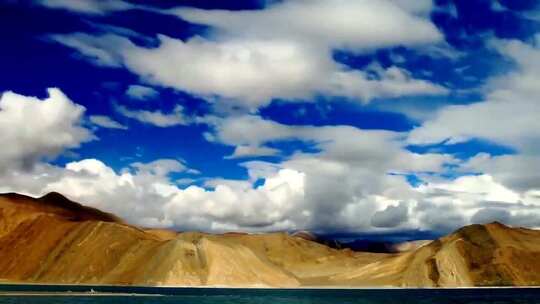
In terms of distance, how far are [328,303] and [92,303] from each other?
58685 millimetres

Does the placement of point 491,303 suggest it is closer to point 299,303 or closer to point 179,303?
point 299,303

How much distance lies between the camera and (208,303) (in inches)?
6501

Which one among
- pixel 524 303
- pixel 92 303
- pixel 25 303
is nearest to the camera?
pixel 25 303

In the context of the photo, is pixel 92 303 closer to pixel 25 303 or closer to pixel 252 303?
pixel 25 303

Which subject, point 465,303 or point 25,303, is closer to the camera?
point 25,303

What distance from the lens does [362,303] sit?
582 ft

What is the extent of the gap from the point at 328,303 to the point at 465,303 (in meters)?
34.4

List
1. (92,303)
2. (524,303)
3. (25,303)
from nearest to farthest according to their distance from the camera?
(25,303)
(92,303)
(524,303)

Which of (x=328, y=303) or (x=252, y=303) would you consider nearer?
(x=252, y=303)

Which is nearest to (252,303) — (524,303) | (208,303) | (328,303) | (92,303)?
(208,303)

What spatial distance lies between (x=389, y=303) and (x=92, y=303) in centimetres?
7511

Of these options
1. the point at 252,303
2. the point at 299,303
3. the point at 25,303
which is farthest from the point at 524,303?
the point at 25,303

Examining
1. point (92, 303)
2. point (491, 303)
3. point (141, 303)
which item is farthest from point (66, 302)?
point (491, 303)

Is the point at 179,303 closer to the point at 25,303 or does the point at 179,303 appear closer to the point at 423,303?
the point at 25,303
